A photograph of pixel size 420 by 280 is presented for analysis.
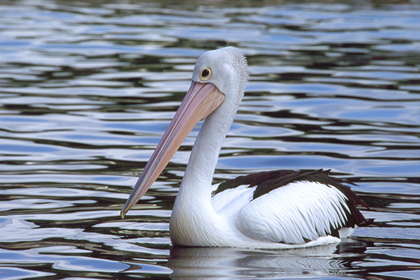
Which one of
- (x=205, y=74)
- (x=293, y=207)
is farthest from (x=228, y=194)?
(x=205, y=74)

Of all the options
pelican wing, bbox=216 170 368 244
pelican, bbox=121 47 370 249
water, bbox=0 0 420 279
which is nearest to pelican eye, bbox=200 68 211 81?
pelican, bbox=121 47 370 249

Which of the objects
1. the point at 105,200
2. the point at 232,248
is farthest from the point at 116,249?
the point at 105,200

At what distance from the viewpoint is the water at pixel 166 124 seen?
4980 millimetres

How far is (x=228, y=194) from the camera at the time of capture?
544 centimetres

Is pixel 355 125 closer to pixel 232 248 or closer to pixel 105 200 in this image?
pixel 105 200

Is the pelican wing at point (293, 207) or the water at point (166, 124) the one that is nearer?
the water at point (166, 124)

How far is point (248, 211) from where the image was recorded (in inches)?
199

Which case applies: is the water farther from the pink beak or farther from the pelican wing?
the pink beak

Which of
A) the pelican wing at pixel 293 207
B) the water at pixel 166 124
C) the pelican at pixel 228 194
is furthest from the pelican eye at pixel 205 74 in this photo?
the water at pixel 166 124

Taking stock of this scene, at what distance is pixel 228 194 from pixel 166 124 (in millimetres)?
3427

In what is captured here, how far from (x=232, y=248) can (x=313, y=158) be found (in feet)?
8.18

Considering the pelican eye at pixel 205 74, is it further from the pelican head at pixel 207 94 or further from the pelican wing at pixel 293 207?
the pelican wing at pixel 293 207

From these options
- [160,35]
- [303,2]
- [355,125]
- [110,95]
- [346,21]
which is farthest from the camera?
[303,2]

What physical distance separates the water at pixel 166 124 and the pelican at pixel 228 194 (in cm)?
11
